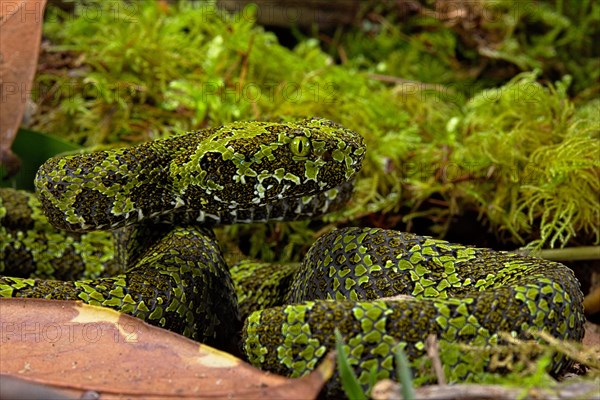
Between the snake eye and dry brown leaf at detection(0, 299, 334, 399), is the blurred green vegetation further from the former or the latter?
dry brown leaf at detection(0, 299, 334, 399)

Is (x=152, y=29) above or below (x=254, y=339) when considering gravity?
above

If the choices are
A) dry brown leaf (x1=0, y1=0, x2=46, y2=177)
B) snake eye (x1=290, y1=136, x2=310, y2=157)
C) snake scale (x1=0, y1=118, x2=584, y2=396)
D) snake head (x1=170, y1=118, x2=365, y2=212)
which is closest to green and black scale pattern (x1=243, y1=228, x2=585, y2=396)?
snake scale (x1=0, y1=118, x2=584, y2=396)

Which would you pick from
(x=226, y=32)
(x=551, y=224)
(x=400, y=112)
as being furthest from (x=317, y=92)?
(x=551, y=224)

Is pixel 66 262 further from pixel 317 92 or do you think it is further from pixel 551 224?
pixel 551 224

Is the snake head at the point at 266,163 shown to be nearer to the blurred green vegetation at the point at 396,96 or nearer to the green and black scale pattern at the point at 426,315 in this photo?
the green and black scale pattern at the point at 426,315

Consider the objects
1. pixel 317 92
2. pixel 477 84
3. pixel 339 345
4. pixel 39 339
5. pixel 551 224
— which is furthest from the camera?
pixel 477 84

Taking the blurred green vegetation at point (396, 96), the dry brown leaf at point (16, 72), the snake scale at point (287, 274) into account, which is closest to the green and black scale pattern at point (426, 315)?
the snake scale at point (287, 274)

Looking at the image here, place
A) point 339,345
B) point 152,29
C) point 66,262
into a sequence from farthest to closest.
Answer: point 152,29 < point 66,262 < point 339,345
